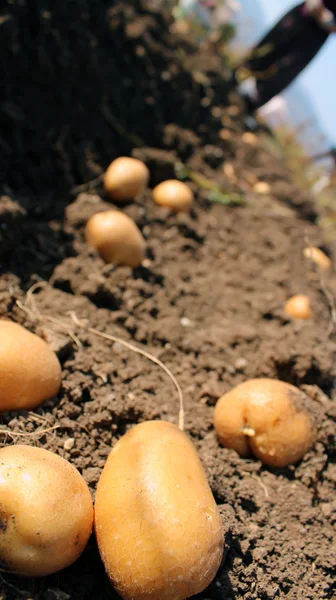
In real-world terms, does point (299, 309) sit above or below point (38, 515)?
below

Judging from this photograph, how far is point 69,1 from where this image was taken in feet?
9.95

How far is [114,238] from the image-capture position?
242 cm

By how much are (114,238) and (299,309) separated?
113 centimetres

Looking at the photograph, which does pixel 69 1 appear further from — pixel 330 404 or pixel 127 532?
pixel 127 532

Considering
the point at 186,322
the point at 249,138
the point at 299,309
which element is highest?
the point at 249,138

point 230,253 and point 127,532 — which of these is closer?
point 127,532

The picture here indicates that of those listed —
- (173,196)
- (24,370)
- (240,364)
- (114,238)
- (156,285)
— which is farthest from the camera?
(173,196)

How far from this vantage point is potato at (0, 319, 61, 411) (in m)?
1.48

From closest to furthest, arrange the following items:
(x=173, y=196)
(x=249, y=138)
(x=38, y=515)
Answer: (x=38, y=515), (x=173, y=196), (x=249, y=138)

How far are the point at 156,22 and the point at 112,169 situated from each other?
7.13ft

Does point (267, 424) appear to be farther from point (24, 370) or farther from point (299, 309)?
point (299, 309)

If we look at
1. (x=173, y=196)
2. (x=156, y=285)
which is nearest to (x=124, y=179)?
(x=173, y=196)

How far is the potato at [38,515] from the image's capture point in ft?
3.88

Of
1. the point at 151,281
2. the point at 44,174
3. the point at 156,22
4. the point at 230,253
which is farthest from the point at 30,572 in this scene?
the point at 156,22
